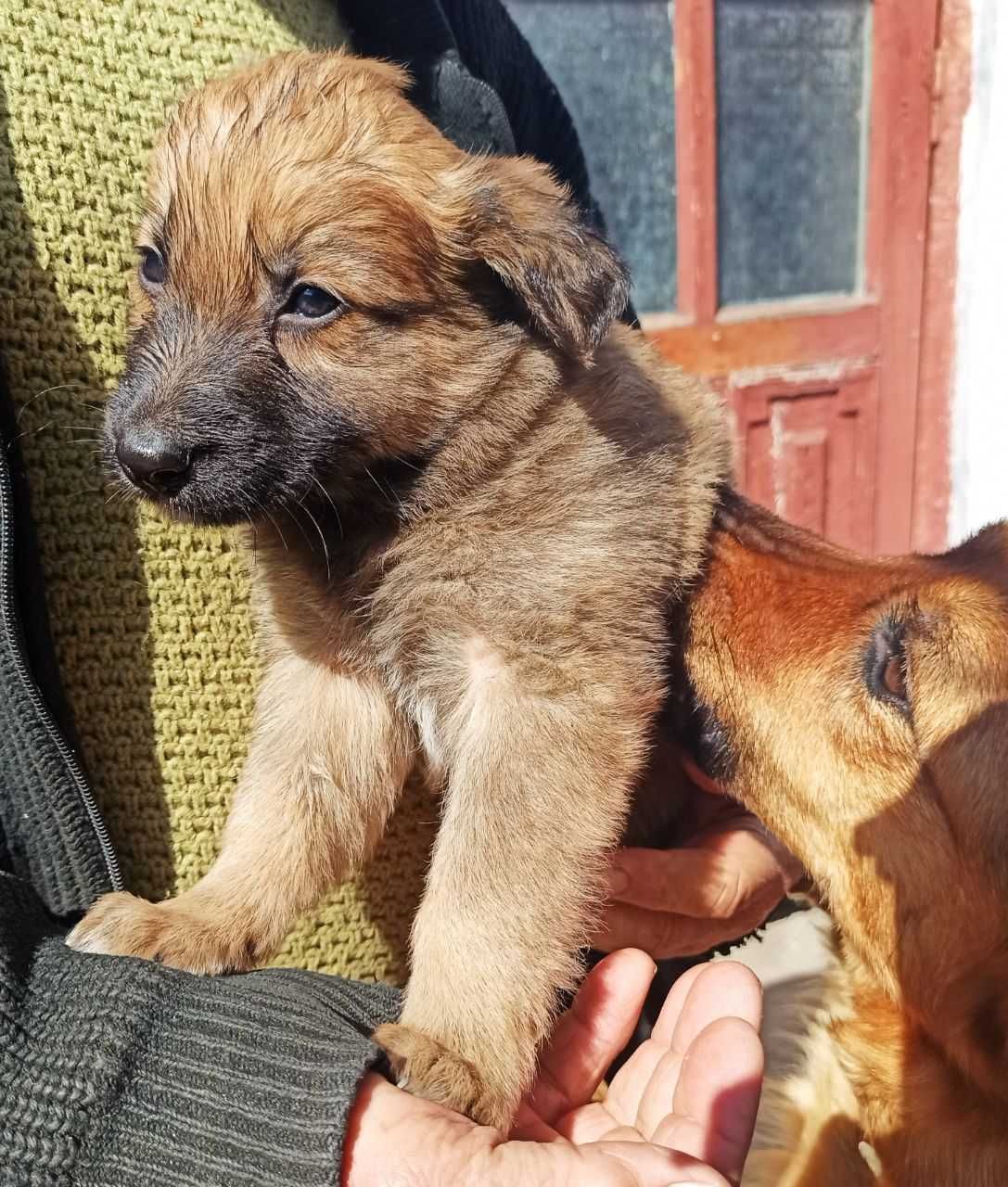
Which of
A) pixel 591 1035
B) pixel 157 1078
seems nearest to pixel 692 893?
pixel 591 1035

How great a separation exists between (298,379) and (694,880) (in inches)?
44.8

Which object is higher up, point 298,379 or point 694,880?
point 298,379

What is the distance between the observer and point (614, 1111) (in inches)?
66.3

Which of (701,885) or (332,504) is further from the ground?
(332,504)

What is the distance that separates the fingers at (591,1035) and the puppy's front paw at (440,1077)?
0.67ft

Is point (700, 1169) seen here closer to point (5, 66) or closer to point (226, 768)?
point (226, 768)

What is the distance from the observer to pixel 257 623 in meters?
1.90

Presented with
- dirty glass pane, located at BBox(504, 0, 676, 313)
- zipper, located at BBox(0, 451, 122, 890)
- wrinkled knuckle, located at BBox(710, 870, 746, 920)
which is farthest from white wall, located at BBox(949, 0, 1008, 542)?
zipper, located at BBox(0, 451, 122, 890)

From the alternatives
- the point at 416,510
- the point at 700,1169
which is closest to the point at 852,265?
the point at 416,510

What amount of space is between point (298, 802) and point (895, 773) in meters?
1.00

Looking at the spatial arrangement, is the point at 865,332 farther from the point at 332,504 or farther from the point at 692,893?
the point at 332,504

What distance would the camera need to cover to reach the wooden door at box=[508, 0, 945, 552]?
438 cm

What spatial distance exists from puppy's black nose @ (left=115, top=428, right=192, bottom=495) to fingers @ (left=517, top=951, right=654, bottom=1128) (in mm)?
995

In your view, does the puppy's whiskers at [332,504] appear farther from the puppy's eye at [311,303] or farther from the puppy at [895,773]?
the puppy at [895,773]
